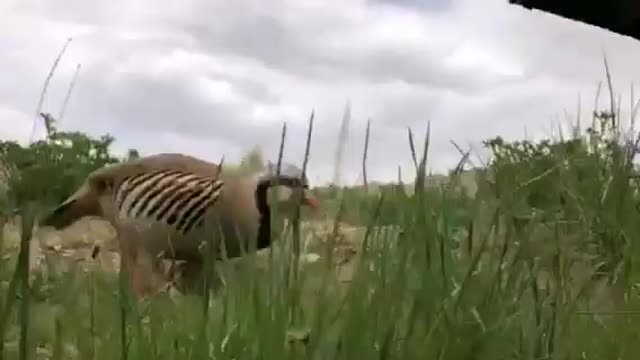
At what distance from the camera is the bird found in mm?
2916

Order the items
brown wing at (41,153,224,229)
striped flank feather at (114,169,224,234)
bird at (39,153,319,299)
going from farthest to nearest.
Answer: brown wing at (41,153,224,229)
striped flank feather at (114,169,224,234)
bird at (39,153,319,299)

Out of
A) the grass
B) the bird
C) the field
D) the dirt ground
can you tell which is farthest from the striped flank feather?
the grass

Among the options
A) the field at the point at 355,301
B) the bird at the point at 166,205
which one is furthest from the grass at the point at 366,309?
the bird at the point at 166,205

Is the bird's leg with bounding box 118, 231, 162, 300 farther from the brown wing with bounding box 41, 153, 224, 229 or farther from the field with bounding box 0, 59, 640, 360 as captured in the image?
the field with bounding box 0, 59, 640, 360

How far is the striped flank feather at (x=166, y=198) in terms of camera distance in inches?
126

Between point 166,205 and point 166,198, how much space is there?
29 mm

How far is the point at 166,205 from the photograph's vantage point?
3.27m

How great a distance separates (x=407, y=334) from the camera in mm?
1640

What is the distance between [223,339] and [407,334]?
28 cm

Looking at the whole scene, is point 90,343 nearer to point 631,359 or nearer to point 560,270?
point 560,270

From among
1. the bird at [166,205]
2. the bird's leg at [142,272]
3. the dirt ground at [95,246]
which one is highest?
the bird at [166,205]

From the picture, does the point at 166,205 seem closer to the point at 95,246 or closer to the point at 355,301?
the point at 95,246

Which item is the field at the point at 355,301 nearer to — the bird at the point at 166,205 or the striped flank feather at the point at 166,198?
the bird at the point at 166,205

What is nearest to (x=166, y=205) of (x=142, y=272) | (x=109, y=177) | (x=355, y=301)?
(x=109, y=177)
